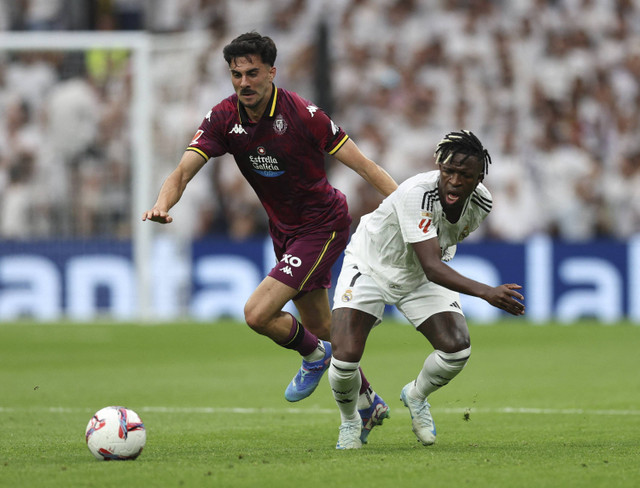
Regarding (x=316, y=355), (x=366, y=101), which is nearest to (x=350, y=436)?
(x=316, y=355)

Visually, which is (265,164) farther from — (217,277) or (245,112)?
(217,277)

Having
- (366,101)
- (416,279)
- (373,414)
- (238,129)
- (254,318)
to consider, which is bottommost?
(373,414)

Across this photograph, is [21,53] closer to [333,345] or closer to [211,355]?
[211,355]

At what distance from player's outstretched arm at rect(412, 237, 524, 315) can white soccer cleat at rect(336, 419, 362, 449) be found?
1.13 m

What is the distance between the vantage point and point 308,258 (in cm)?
794

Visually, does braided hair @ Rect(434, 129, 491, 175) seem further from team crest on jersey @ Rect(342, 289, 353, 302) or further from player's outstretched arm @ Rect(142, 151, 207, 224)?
player's outstretched arm @ Rect(142, 151, 207, 224)

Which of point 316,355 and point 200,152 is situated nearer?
point 200,152

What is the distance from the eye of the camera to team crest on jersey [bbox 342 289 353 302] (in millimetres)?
7223

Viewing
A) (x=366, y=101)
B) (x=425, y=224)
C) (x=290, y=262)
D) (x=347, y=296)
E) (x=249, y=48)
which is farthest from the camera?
(x=366, y=101)

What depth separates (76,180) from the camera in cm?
1723

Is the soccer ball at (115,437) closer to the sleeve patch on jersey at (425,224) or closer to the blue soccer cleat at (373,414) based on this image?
the blue soccer cleat at (373,414)

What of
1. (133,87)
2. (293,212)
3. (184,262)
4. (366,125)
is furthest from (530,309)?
(293,212)

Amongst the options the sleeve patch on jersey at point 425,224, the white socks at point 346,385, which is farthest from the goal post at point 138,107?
the sleeve patch on jersey at point 425,224

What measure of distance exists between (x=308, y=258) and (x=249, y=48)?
149 centimetres
